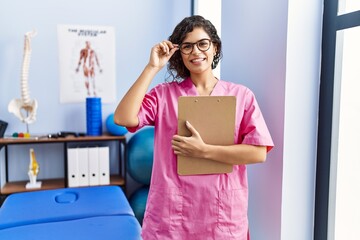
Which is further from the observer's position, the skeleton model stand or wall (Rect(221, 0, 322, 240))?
the skeleton model stand

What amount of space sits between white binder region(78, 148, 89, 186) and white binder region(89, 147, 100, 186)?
0.08 ft

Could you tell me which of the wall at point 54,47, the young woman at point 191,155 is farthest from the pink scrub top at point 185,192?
the wall at point 54,47

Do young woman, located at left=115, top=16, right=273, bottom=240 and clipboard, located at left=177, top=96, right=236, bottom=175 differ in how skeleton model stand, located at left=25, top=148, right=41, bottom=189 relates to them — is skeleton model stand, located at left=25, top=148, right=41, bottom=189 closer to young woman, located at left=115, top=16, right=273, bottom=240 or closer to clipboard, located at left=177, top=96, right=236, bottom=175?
young woman, located at left=115, top=16, right=273, bottom=240

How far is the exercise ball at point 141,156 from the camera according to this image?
2549mm

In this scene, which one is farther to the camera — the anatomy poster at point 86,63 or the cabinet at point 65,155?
the anatomy poster at point 86,63

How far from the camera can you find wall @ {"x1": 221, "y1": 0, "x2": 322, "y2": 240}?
1.25m

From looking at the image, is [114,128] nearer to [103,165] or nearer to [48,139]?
[103,165]

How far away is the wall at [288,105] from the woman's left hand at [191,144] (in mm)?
456

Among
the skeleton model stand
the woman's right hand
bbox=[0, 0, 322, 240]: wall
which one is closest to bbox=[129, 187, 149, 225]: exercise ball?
the skeleton model stand

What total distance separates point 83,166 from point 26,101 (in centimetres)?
68

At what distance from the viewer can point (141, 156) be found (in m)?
2.55

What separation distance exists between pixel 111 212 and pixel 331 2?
1.40m

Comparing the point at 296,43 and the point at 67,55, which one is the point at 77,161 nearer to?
the point at 67,55

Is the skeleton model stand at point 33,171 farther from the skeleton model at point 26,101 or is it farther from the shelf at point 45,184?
the skeleton model at point 26,101
